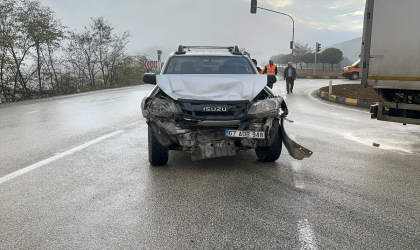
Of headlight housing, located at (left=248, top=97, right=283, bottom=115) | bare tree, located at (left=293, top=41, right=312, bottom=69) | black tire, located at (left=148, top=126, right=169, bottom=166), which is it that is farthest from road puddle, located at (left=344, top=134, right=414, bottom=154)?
bare tree, located at (left=293, top=41, right=312, bottom=69)

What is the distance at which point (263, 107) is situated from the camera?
473 centimetres

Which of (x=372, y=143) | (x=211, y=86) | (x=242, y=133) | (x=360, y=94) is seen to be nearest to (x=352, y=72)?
(x=360, y=94)

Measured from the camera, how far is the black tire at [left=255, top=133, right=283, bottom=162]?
16.9 feet

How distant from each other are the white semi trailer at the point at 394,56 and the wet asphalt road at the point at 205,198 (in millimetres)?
809


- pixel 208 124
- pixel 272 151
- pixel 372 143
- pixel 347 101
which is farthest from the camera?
pixel 347 101

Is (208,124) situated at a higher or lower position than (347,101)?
higher

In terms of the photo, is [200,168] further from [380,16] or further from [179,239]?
[380,16]

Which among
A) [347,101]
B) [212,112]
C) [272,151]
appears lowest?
[347,101]

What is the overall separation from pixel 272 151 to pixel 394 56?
269cm

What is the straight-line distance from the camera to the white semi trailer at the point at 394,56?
5.68 meters

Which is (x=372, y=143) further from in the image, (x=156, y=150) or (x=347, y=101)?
(x=347, y=101)

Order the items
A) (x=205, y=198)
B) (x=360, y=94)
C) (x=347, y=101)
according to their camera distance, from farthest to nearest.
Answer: (x=360, y=94), (x=347, y=101), (x=205, y=198)

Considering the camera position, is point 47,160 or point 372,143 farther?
point 372,143

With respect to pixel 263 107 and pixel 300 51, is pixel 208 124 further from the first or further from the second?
pixel 300 51
